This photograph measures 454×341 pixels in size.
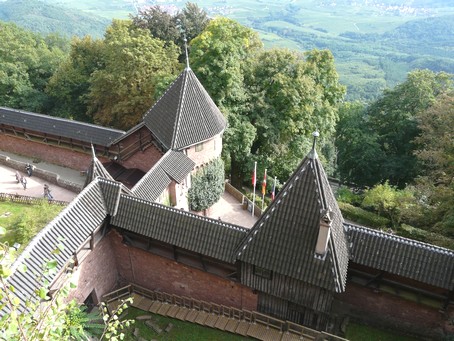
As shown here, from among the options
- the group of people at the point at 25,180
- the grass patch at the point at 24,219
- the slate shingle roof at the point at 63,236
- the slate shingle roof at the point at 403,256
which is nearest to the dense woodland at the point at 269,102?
the slate shingle roof at the point at 403,256

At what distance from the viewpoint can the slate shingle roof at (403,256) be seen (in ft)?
48.6

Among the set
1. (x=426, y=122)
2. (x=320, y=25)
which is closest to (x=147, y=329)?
(x=426, y=122)

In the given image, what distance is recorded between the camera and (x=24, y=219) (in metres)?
21.0

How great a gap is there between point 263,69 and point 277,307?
66.0 feet

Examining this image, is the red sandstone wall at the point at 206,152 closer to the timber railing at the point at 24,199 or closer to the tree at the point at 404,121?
the timber railing at the point at 24,199

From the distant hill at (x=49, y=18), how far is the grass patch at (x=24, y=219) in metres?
113

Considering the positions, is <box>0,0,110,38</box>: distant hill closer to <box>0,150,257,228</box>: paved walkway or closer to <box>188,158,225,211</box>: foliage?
<box>0,150,257,228</box>: paved walkway

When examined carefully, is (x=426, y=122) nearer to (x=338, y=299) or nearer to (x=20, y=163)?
(x=338, y=299)

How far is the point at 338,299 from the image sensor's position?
59.0 ft

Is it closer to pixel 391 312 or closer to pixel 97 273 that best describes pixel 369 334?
pixel 391 312

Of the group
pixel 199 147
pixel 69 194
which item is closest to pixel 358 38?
pixel 199 147

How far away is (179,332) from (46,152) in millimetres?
22595

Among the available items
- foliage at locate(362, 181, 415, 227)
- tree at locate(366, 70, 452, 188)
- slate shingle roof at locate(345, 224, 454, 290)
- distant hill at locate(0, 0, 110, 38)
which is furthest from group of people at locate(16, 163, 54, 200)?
distant hill at locate(0, 0, 110, 38)

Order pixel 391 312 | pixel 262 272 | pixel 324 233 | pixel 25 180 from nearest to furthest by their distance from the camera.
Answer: pixel 324 233, pixel 262 272, pixel 391 312, pixel 25 180
